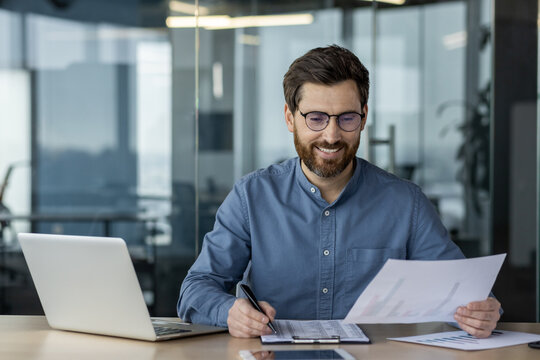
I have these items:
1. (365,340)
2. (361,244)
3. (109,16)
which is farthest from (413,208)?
(109,16)

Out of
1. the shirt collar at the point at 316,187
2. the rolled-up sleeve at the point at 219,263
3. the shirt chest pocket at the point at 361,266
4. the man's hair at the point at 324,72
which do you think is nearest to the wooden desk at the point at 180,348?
the rolled-up sleeve at the point at 219,263

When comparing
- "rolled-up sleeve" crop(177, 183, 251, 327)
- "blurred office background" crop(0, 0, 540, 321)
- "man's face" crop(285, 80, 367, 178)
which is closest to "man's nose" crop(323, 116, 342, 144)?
"man's face" crop(285, 80, 367, 178)

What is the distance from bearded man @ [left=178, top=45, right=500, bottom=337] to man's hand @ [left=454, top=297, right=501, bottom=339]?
1.24 ft

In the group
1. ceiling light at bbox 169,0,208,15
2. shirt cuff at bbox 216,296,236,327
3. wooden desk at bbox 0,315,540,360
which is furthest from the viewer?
ceiling light at bbox 169,0,208,15

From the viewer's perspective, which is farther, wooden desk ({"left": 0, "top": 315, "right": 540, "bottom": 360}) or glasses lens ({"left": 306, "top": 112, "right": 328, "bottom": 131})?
glasses lens ({"left": 306, "top": 112, "right": 328, "bottom": 131})

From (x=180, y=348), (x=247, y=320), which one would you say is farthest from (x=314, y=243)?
(x=180, y=348)

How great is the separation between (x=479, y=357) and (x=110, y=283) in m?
0.83

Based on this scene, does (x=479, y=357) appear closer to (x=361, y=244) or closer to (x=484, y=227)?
(x=361, y=244)

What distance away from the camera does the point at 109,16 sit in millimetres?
4152

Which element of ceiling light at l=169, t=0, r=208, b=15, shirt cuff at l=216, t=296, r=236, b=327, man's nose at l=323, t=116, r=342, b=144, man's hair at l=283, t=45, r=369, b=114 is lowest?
shirt cuff at l=216, t=296, r=236, b=327

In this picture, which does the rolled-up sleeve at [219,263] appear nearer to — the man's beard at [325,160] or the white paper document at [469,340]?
Result: the man's beard at [325,160]

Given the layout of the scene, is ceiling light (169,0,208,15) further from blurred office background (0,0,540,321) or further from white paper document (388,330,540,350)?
white paper document (388,330,540,350)

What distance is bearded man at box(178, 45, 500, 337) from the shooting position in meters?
2.15

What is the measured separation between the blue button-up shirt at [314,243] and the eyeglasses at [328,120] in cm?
20
